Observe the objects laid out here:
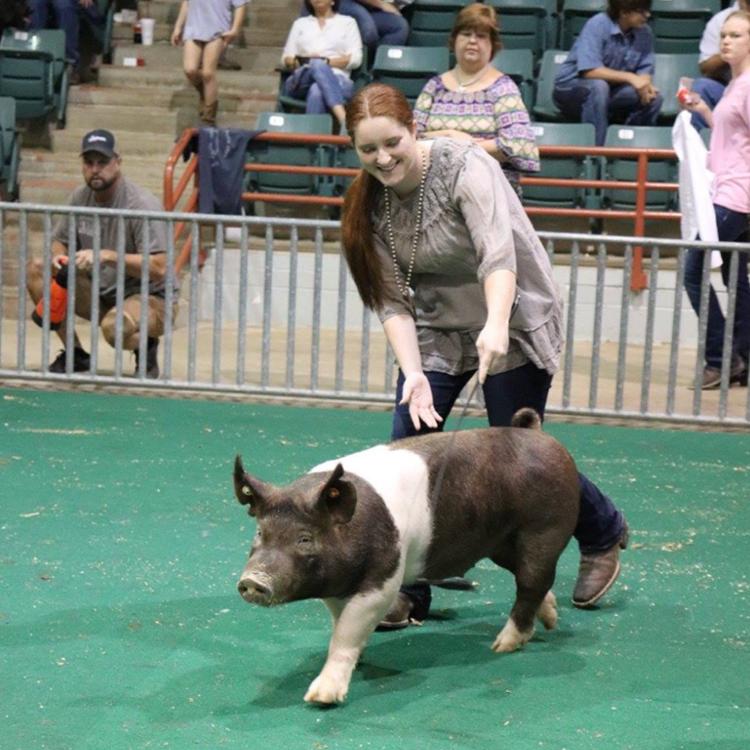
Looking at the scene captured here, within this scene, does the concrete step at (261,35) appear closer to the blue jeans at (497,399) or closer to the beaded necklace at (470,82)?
the beaded necklace at (470,82)

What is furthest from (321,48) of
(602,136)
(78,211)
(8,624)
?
(8,624)

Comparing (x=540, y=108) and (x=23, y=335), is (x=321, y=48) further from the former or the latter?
(x=23, y=335)

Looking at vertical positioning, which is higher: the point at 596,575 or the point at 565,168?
the point at 565,168

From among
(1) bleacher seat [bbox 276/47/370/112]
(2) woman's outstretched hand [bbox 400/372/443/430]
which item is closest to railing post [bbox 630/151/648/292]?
(1) bleacher seat [bbox 276/47/370/112]

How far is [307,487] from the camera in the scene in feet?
12.8

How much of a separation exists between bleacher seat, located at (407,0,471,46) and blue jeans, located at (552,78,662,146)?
5.16 ft

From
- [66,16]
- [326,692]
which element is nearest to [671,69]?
[66,16]

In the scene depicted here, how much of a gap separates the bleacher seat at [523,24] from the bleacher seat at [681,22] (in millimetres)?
940

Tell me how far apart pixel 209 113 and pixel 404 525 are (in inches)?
386

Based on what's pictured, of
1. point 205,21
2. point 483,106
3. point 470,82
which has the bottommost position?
point 483,106

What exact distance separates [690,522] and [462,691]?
2076mm

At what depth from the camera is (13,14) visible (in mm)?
13820

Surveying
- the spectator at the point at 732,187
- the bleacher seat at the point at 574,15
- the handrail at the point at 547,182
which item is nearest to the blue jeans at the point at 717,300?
the spectator at the point at 732,187

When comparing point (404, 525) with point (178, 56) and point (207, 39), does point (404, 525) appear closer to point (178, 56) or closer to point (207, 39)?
point (207, 39)
